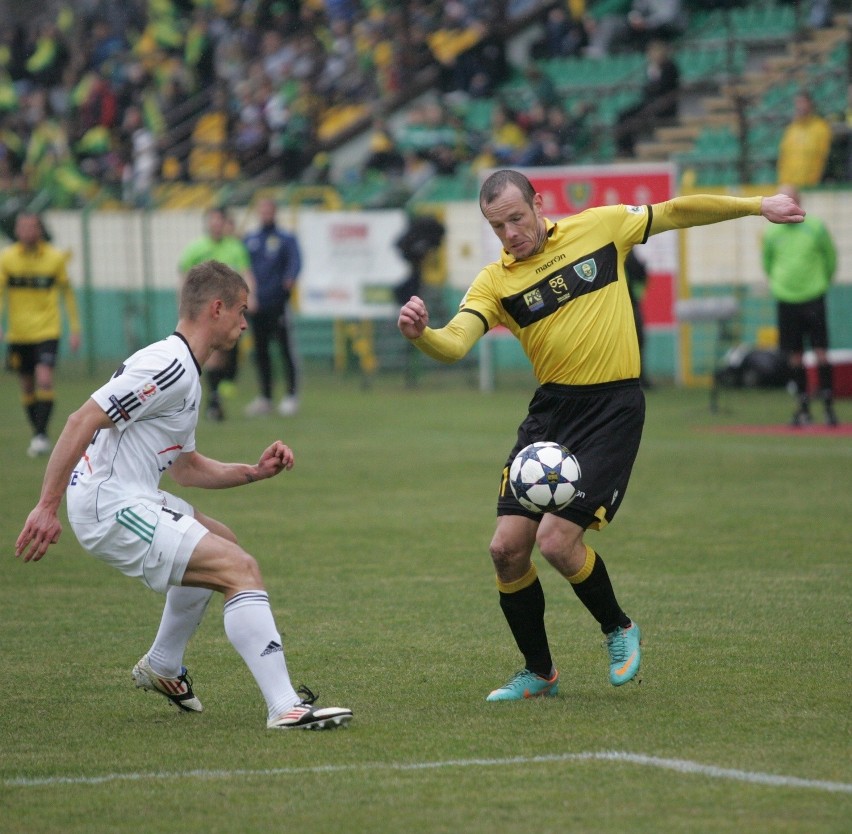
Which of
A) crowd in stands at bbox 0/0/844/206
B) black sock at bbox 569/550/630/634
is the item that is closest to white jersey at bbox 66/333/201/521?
black sock at bbox 569/550/630/634

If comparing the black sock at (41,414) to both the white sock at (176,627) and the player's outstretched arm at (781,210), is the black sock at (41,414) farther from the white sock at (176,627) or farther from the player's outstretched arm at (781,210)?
the player's outstretched arm at (781,210)

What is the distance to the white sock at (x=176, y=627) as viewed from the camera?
6.02 meters

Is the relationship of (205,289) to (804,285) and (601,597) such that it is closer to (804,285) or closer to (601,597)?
(601,597)

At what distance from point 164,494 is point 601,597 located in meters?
1.84


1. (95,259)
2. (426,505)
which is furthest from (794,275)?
(95,259)

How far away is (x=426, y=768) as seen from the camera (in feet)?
16.9

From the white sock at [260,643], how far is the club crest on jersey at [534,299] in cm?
165

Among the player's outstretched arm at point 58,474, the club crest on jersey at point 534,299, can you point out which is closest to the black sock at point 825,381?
the club crest on jersey at point 534,299

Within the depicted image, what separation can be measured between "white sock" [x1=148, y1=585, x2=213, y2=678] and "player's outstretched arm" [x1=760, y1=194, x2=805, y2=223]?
2.76 m

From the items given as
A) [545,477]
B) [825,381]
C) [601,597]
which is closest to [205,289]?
[545,477]

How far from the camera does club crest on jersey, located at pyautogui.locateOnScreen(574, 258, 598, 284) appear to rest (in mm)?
6285

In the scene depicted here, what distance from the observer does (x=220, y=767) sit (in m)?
5.21

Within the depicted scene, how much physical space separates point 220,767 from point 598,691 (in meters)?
1.80

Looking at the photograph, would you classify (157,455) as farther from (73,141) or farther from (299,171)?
(73,141)
